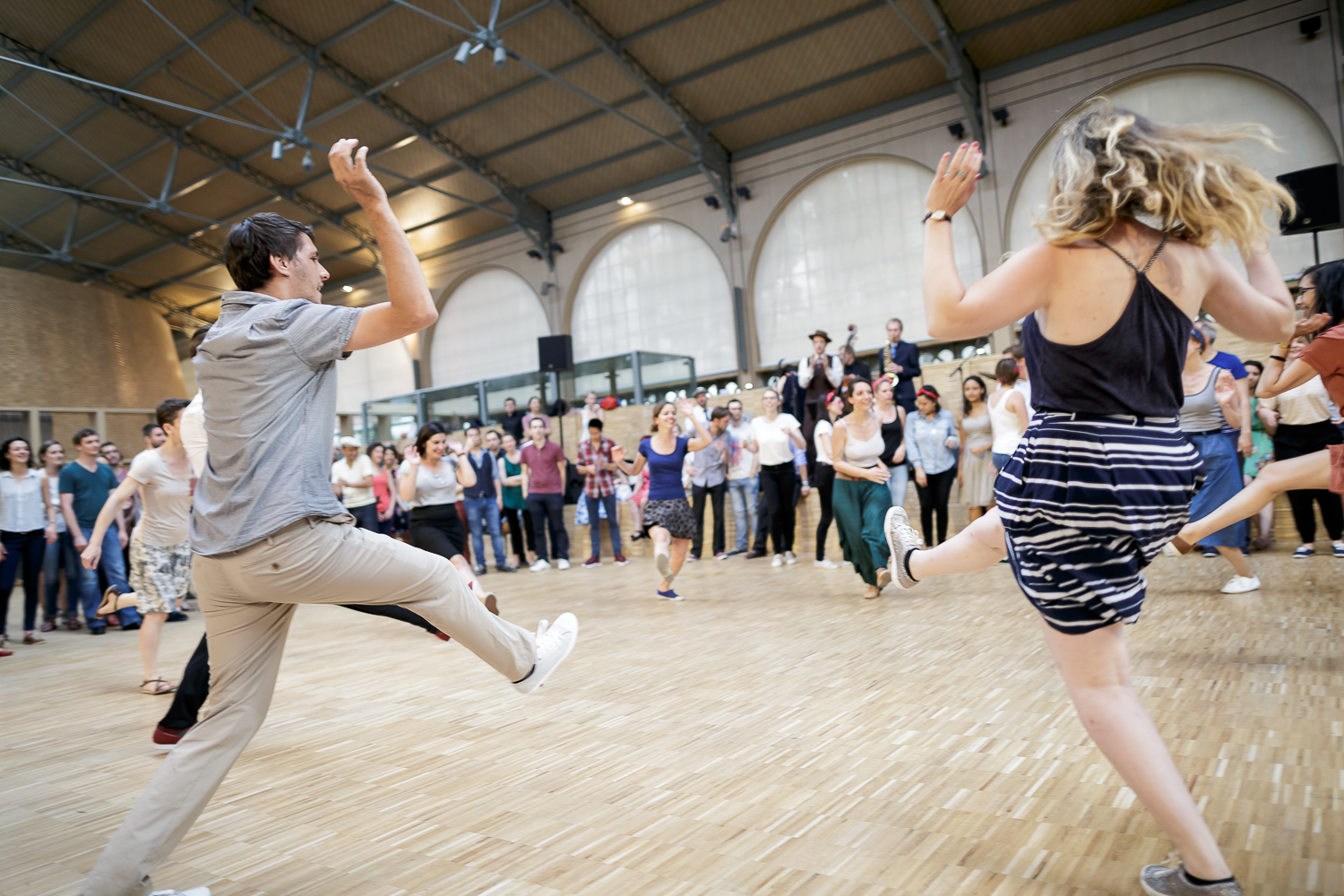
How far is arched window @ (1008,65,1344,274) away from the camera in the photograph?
10734 mm

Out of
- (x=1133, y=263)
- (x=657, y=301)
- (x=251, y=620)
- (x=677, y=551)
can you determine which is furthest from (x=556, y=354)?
(x=1133, y=263)

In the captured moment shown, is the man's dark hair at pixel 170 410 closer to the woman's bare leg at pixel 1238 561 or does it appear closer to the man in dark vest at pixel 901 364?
the woman's bare leg at pixel 1238 561

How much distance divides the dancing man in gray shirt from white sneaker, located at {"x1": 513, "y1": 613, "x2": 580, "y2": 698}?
1.05 ft

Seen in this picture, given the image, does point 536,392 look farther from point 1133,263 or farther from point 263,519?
point 1133,263

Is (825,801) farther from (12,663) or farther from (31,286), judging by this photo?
(31,286)

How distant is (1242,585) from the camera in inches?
175

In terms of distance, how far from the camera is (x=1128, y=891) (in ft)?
4.88

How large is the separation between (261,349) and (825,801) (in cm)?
172

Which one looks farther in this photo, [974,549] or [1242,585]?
[1242,585]

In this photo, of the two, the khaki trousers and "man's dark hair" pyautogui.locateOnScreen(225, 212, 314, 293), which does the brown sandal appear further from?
"man's dark hair" pyautogui.locateOnScreen(225, 212, 314, 293)

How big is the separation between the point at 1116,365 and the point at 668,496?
4.57 meters

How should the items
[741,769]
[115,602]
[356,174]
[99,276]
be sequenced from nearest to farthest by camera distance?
[356,174] < [741,769] < [115,602] < [99,276]

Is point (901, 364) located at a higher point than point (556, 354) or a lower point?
lower

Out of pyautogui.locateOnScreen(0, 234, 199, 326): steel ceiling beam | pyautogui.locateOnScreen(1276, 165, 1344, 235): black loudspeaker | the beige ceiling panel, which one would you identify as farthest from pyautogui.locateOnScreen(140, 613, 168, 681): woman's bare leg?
pyautogui.locateOnScreen(0, 234, 199, 326): steel ceiling beam
